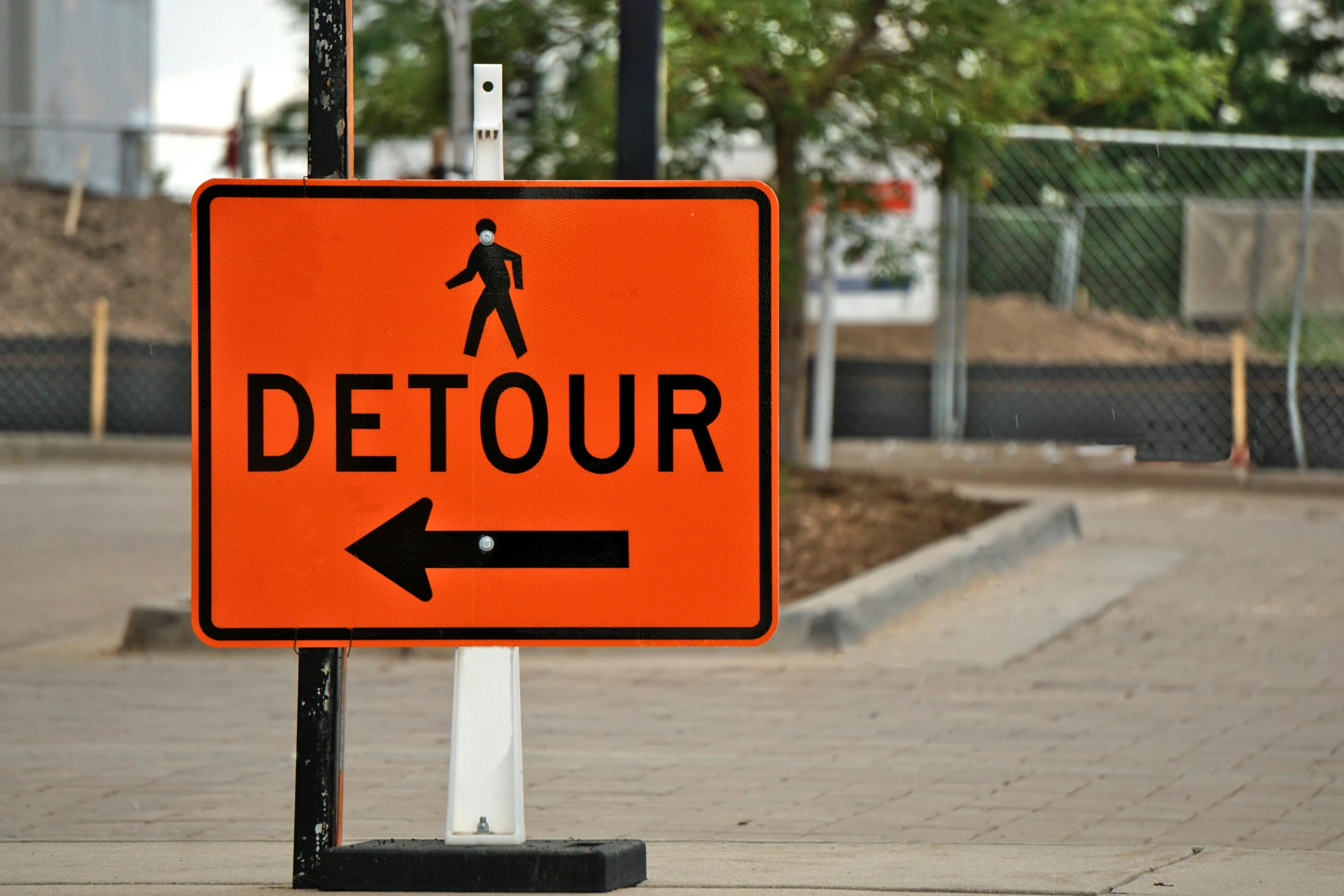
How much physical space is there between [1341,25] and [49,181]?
20340mm

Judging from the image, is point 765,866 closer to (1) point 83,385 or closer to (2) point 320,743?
(2) point 320,743

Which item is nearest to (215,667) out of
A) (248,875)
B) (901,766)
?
(901,766)

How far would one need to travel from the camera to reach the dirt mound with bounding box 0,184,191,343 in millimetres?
27781

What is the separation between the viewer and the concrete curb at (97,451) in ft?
69.1

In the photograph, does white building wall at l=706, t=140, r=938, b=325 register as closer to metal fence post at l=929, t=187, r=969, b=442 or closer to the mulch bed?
metal fence post at l=929, t=187, r=969, b=442

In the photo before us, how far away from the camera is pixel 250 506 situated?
4086 mm

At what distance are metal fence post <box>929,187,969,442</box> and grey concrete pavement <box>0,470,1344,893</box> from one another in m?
6.96

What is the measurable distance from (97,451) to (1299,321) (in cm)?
1255

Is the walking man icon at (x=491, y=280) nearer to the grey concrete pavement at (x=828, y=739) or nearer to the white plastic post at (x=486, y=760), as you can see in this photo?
the white plastic post at (x=486, y=760)

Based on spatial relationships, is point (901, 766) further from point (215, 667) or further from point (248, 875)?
point (215, 667)

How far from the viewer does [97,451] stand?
21.2 m

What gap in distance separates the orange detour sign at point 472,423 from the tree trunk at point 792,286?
8.22 metres

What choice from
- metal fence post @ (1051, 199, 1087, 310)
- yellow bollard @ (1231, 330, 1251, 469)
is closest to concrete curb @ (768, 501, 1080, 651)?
yellow bollard @ (1231, 330, 1251, 469)

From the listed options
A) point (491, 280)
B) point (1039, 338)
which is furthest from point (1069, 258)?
point (491, 280)
